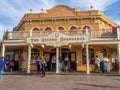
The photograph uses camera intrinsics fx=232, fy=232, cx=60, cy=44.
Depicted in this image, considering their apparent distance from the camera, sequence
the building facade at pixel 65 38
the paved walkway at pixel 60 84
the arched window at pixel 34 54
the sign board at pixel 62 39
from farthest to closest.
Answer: the arched window at pixel 34 54
the building facade at pixel 65 38
the sign board at pixel 62 39
the paved walkway at pixel 60 84

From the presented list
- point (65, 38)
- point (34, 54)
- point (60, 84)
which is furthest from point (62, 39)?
point (60, 84)

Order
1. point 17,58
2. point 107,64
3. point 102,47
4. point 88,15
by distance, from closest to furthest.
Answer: point 107,64, point 102,47, point 88,15, point 17,58

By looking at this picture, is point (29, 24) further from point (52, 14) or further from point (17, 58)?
point (17, 58)

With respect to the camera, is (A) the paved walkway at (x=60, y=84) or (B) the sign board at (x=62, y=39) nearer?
(A) the paved walkway at (x=60, y=84)

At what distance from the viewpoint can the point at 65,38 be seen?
21531mm

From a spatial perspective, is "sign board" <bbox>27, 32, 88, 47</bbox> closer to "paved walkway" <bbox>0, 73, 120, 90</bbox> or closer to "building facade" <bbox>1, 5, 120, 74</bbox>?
"building facade" <bbox>1, 5, 120, 74</bbox>

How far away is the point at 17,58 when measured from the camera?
99.9ft

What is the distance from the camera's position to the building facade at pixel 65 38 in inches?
849

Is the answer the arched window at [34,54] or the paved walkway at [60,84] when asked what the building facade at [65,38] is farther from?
the paved walkway at [60,84]

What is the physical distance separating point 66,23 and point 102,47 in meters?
5.44

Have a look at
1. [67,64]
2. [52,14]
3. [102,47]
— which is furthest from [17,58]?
[102,47]

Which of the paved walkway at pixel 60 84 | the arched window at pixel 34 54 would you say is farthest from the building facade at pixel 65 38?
the paved walkway at pixel 60 84

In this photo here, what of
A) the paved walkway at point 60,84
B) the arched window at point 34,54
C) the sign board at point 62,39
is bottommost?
the paved walkway at point 60,84

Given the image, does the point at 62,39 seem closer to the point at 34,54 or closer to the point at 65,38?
the point at 65,38
